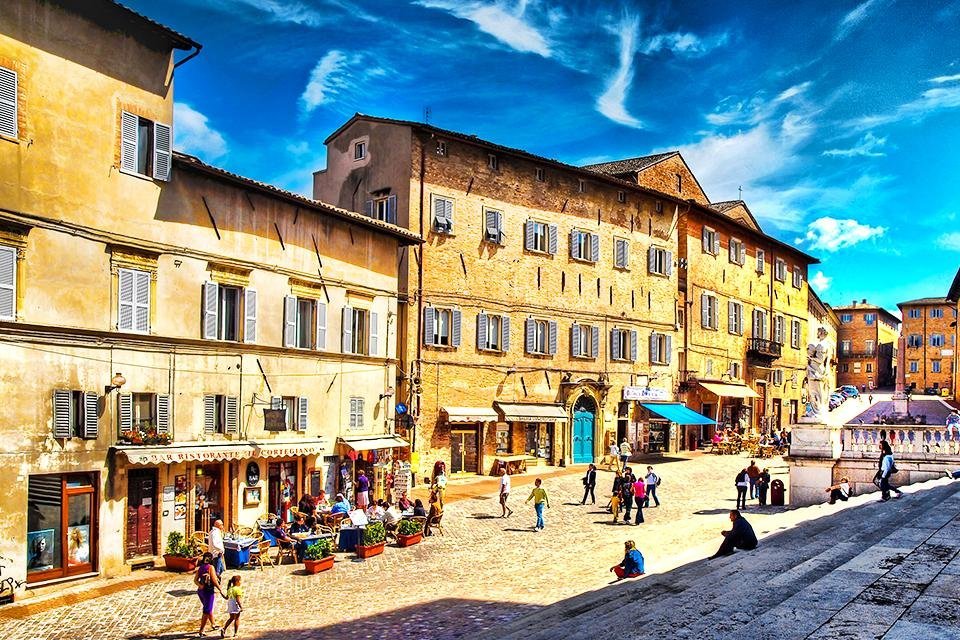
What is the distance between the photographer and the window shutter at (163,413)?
22.0 meters

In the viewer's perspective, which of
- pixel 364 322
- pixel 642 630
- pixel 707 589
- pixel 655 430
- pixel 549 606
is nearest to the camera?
pixel 642 630

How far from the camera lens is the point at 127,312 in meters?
21.3

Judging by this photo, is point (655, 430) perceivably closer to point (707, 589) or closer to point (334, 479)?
point (334, 479)

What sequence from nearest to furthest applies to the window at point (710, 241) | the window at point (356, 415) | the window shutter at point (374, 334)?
the window at point (356, 415) → the window shutter at point (374, 334) → the window at point (710, 241)

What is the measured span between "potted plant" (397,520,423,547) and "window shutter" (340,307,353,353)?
7.03 m

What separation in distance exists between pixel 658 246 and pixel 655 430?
983cm

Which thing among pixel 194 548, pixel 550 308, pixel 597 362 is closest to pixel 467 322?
pixel 550 308

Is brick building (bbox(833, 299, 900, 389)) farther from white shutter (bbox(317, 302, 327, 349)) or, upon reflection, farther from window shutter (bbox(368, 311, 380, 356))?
white shutter (bbox(317, 302, 327, 349))

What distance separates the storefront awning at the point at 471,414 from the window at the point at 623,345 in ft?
28.9

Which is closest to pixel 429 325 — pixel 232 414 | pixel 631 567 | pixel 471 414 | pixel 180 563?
pixel 471 414

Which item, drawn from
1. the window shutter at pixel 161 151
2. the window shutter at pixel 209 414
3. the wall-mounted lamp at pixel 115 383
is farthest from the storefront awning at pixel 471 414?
the window shutter at pixel 161 151

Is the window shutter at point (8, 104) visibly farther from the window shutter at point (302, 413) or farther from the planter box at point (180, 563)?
the window shutter at point (302, 413)

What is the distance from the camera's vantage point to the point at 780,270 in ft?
194

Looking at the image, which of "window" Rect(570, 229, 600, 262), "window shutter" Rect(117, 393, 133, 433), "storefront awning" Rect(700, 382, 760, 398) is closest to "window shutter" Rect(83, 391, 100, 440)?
"window shutter" Rect(117, 393, 133, 433)
